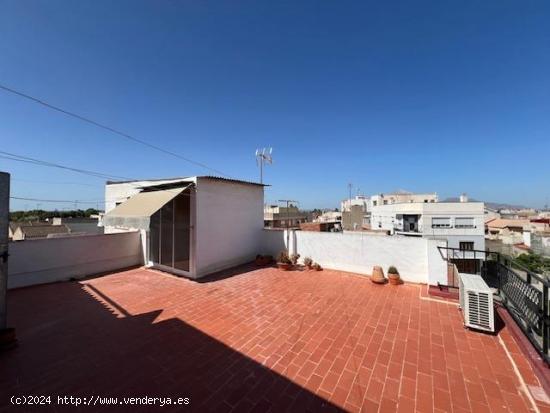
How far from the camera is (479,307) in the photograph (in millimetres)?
5012

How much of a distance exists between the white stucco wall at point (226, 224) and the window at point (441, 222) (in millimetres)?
38137

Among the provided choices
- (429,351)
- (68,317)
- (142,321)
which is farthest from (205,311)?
(429,351)

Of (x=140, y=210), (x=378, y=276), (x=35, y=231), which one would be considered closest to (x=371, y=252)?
(x=378, y=276)

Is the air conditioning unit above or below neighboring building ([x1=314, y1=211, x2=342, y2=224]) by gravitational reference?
below

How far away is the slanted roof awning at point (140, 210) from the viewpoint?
8.28 metres

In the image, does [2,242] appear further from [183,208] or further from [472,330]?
[472,330]

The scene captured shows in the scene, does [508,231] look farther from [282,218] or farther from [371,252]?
[371,252]

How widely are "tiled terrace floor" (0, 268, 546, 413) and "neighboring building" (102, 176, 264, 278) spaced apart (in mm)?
2507

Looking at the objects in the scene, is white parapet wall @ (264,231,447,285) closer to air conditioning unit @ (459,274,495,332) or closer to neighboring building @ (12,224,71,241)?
air conditioning unit @ (459,274,495,332)

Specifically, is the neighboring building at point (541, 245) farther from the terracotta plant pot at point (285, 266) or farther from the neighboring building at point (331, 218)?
the terracotta plant pot at point (285, 266)

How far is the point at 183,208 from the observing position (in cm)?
978

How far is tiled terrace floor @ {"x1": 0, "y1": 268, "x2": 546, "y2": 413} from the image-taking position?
Answer: 3.37m

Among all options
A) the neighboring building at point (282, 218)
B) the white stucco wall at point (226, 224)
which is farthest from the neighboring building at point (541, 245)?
the white stucco wall at point (226, 224)

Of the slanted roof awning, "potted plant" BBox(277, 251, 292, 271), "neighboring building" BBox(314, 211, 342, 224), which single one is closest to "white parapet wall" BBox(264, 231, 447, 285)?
"potted plant" BBox(277, 251, 292, 271)
